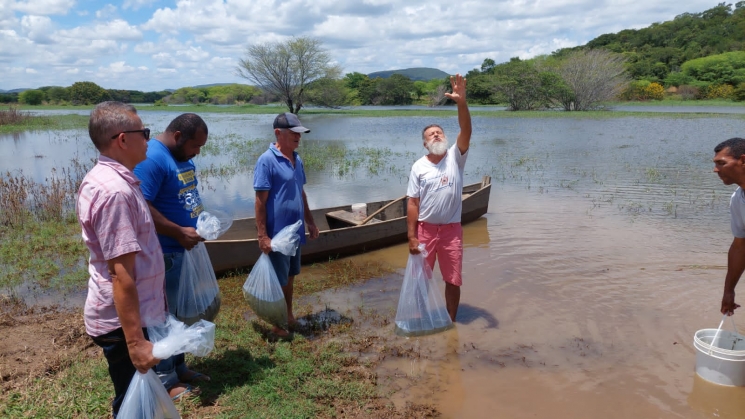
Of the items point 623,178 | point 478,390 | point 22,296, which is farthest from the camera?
point 623,178

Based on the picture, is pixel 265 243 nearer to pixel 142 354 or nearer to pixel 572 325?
pixel 142 354

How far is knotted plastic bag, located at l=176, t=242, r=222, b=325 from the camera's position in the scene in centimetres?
347

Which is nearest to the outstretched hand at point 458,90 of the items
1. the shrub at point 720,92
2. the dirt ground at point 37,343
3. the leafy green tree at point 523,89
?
the dirt ground at point 37,343

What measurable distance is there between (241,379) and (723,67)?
6864cm

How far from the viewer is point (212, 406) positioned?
333cm

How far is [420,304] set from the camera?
4602 millimetres

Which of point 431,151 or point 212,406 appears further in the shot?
point 431,151

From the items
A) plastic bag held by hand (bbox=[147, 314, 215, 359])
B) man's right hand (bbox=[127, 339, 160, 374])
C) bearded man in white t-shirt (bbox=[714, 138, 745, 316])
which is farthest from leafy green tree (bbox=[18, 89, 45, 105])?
bearded man in white t-shirt (bbox=[714, 138, 745, 316])

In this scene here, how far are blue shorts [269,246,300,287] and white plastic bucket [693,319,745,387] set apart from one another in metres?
3.38

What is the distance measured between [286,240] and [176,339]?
181 cm

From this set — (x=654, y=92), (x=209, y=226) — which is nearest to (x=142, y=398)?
(x=209, y=226)

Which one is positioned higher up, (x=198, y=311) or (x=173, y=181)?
(x=173, y=181)

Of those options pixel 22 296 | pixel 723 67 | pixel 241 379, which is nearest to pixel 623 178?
pixel 241 379

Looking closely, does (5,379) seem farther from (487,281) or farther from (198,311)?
(487,281)
